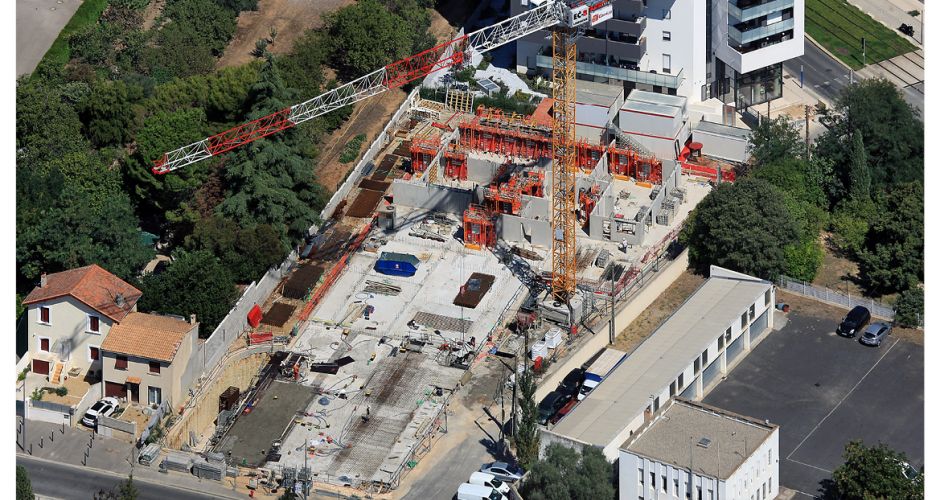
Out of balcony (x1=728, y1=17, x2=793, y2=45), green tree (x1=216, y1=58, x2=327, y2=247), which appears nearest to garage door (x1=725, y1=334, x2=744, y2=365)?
green tree (x1=216, y1=58, x2=327, y2=247)

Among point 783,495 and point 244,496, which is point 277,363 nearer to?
point 244,496

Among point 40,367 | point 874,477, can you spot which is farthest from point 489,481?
point 40,367

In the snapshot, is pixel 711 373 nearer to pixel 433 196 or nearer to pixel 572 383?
pixel 572 383

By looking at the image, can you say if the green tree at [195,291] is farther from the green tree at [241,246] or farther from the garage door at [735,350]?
the garage door at [735,350]

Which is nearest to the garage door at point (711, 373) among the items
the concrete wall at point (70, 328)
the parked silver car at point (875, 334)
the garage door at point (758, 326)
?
the garage door at point (758, 326)

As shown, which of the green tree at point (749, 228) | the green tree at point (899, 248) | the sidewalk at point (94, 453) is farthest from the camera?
the green tree at point (899, 248)

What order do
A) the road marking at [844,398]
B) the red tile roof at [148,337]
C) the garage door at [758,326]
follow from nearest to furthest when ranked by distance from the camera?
the road marking at [844,398] < the red tile roof at [148,337] < the garage door at [758,326]
